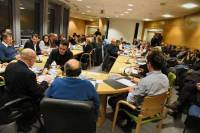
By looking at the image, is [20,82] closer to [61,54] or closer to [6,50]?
[61,54]

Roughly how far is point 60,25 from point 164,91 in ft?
31.2

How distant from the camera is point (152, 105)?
2238 mm

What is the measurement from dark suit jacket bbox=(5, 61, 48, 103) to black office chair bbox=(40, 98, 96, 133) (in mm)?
629

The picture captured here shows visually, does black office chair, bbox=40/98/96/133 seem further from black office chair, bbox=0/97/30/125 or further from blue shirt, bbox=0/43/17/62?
blue shirt, bbox=0/43/17/62

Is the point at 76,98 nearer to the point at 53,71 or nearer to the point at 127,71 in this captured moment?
the point at 53,71

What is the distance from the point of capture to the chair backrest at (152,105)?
85.1 inches

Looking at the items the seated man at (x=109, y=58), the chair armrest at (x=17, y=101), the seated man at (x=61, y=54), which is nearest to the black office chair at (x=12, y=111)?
the chair armrest at (x=17, y=101)

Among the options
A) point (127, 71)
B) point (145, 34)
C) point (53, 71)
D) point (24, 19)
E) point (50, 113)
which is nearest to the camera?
point (50, 113)

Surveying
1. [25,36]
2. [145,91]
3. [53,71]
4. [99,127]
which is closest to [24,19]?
[25,36]

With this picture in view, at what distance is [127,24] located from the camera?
60.8 feet

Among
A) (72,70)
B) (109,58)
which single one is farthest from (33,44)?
(72,70)

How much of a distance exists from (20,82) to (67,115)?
85cm

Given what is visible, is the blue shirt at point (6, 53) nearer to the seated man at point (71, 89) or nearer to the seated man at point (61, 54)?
the seated man at point (61, 54)

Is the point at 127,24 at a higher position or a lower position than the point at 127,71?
higher
